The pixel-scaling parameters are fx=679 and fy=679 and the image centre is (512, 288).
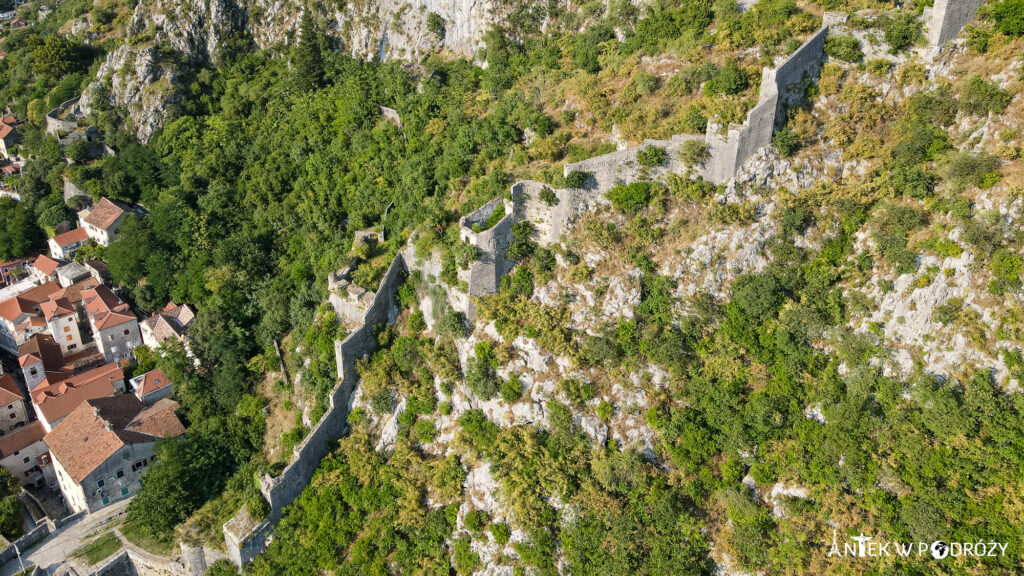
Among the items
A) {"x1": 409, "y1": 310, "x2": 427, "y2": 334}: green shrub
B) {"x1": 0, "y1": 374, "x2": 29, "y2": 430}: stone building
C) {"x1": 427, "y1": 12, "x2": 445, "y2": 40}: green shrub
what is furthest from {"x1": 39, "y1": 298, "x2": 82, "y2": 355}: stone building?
{"x1": 427, "y1": 12, "x2": 445, "y2": 40}: green shrub

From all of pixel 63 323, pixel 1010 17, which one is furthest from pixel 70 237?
pixel 1010 17

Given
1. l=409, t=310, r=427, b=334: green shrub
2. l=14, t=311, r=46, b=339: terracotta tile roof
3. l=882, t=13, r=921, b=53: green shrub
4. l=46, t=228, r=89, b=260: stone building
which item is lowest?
l=14, t=311, r=46, b=339: terracotta tile roof

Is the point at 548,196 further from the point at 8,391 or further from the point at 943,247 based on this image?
the point at 8,391

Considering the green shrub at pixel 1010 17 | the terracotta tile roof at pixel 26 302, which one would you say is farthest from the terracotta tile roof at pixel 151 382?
the green shrub at pixel 1010 17

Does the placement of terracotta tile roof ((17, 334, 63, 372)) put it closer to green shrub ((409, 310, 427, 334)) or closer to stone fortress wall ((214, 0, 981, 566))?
stone fortress wall ((214, 0, 981, 566))

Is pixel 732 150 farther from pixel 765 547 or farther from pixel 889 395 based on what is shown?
pixel 765 547

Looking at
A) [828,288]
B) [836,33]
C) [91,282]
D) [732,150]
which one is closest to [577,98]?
[732,150]

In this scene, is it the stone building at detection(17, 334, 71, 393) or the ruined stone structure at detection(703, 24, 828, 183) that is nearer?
the ruined stone structure at detection(703, 24, 828, 183)
